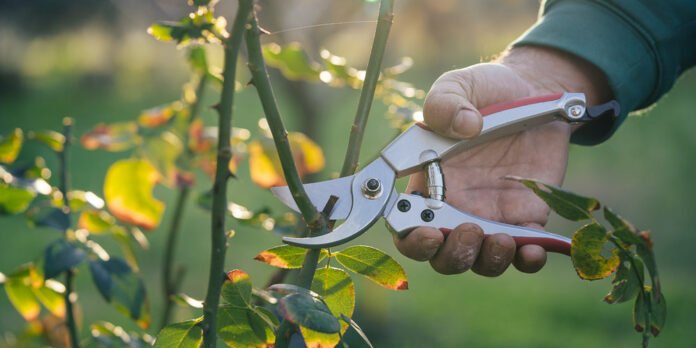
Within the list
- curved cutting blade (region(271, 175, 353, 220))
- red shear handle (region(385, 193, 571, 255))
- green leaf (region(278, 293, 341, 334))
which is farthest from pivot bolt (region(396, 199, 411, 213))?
green leaf (region(278, 293, 341, 334))

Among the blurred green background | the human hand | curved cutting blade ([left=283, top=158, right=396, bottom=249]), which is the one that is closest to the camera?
curved cutting blade ([left=283, top=158, right=396, bottom=249])

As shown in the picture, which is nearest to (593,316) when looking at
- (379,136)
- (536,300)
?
(536,300)

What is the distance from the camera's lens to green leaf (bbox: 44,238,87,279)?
1.04 meters

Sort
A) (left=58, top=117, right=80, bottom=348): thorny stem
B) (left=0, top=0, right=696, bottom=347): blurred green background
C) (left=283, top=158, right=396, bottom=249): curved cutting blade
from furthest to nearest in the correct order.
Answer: (left=0, top=0, right=696, bottom=347): blurred green background, (left=58, top=117, right=80, bottom=348): thorny stem, (left=283, top=158, right=396, bottom=249): curved cutting blade

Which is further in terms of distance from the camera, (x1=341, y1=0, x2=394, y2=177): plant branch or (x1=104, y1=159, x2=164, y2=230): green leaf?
(x1=104, y1=159, x2=164, y2=230): green leaf

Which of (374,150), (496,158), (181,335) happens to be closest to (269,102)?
(181,335)

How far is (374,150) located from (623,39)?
15.9 ft

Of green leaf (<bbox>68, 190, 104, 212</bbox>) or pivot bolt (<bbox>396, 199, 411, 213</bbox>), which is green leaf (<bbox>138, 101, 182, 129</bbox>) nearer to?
green leaf (<bbox>68, 190, 104, 212</bbox>)

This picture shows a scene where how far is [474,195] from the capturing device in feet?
4.50

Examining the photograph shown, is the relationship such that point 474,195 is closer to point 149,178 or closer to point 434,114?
point 434,114

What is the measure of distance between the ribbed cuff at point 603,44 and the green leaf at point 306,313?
91cm

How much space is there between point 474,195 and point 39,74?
35.7 ft

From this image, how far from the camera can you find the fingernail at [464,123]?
1.12 m

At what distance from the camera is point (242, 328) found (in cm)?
84
